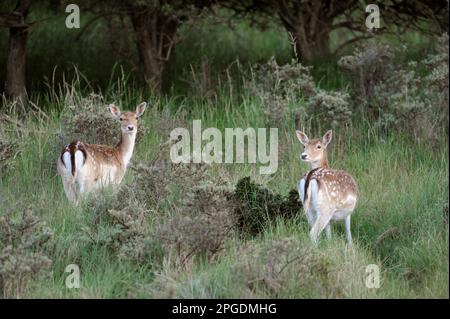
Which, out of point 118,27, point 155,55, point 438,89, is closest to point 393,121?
point 438,89

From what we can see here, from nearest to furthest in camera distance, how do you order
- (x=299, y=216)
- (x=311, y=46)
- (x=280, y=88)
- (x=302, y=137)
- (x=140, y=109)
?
(x=299, y=216)
(x=302, y=137)
(x=140, y=109)
(x=280, y=88)
(x=311, y=46)

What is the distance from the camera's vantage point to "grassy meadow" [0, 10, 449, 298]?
802cm

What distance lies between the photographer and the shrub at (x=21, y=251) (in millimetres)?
8047

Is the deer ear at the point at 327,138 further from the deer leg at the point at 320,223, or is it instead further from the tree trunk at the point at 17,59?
the tree trunk at the point at 17,59

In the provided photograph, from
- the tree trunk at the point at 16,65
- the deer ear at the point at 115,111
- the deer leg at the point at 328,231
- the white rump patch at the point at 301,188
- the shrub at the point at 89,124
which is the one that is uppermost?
→ the tree trunk at the point at 16,65

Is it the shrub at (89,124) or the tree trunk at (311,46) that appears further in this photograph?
the tree trunk at (311,46)

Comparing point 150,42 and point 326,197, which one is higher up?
point 150,42

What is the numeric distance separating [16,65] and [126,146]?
91.4 inches

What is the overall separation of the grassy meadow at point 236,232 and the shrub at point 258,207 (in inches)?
3.8

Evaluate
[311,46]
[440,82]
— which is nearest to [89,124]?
[440,82]

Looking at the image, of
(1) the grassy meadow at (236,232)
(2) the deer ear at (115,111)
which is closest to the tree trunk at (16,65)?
(1) the grassy meadow at (236,232)

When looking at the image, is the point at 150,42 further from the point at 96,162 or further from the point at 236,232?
the point at 236,232

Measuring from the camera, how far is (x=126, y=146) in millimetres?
10836

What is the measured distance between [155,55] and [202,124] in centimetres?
205
